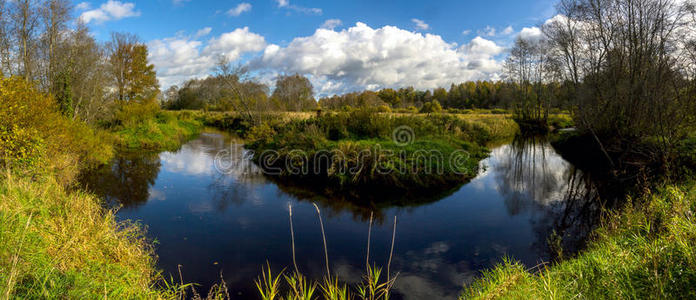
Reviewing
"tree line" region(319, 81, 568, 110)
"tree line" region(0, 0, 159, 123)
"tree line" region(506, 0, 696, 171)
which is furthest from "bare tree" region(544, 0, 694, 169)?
"tree line" region(319, 81, 568, 110)

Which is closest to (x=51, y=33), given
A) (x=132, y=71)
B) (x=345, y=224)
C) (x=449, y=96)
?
(x=132, y=71)

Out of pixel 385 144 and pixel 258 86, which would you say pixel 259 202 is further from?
pixel 258 86

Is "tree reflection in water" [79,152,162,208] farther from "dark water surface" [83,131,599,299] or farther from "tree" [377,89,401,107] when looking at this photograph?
"tree" [377,89,401,107]

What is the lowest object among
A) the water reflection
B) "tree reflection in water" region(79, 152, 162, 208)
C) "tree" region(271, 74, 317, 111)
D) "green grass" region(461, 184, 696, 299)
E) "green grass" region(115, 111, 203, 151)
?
the water reflection

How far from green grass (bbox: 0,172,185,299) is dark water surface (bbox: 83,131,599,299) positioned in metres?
1.01

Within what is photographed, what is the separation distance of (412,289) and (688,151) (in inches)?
473

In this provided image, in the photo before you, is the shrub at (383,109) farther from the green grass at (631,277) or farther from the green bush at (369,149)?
the green grass at (631,277)

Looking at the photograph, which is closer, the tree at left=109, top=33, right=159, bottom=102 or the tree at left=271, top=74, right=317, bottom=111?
the tree at left=109, top=33, right=159, bottom=102

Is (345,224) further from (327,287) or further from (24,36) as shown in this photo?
(24,36)

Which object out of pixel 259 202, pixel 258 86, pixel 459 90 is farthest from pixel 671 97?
pixel 459 90

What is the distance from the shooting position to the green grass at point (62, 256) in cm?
286

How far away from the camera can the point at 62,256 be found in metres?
3.47

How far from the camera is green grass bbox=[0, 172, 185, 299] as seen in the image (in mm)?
2865

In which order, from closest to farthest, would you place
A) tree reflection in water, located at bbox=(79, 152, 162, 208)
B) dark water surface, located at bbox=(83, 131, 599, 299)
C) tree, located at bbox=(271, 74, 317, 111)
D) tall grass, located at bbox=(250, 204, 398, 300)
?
tall grass, located at bbox=(250, 204, 398, 300)
dark water surface, located at bbox=(83, 131, 599, 299)
tree reflection in water, located at bbox=(79, 152, 162, 208)
tree, located at bbox=(271, 74, 317, 111)
